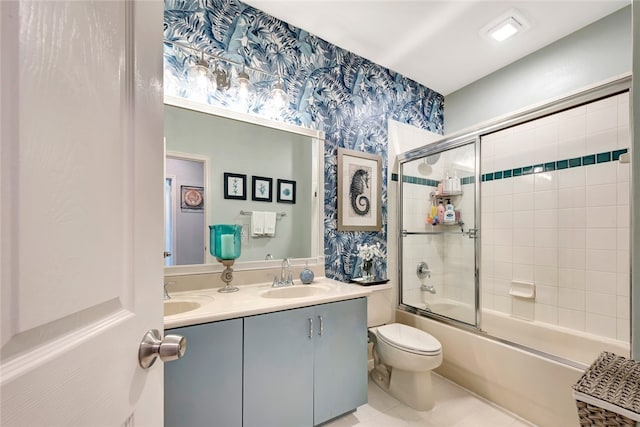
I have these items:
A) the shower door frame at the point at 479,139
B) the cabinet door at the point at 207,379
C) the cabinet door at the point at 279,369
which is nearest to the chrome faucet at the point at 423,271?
the shower door frame at the point at 479,139

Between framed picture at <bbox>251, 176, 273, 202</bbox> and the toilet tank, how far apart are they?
1084 millimetres

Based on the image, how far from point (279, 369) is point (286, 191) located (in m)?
1.17

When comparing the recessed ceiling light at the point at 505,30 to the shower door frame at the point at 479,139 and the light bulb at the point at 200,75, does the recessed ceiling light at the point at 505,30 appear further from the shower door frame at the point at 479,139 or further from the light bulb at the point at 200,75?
the light bulb at the point at 200,75

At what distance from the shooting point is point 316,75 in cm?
219

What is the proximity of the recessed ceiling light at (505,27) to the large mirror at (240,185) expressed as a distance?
1475 millimetres

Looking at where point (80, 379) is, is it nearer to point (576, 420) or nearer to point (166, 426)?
point (166, 426)

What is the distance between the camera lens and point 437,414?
5.77 feet

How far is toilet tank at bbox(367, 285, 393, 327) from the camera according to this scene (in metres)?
2.17

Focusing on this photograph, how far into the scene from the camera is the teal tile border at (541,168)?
1.94m

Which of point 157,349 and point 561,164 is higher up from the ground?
point 561,164

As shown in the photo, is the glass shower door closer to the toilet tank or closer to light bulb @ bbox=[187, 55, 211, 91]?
the toilet tank

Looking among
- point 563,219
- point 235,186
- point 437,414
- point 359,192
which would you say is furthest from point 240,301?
point 563,219

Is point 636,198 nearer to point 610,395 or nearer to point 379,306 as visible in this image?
point 610,395

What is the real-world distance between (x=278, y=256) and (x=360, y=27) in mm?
1829
